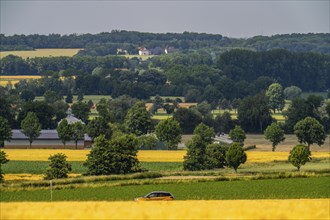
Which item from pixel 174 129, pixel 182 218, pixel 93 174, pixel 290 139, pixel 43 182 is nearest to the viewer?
pixel 182 218

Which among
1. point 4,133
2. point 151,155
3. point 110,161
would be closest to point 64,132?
point 4,133

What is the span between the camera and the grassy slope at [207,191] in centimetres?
5497

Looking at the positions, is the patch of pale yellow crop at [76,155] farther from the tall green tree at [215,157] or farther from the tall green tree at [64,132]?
the tall green tree at [215,157]

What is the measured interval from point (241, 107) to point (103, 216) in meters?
129

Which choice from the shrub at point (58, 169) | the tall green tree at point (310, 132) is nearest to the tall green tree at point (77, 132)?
the tall green tree at point (310, 132)

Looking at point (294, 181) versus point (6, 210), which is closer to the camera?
point (6, 210)

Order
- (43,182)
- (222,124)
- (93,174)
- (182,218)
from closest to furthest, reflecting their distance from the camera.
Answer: (182,218) → (43,182) → (93,174) → (222,124)

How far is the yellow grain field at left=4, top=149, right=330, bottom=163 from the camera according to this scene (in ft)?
323

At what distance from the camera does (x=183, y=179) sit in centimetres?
6594

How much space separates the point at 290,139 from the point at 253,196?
79.7 meters

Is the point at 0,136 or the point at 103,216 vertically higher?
the point at 103,216

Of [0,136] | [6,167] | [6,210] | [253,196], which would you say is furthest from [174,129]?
[6,210]

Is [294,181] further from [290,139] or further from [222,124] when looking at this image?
[222,124]

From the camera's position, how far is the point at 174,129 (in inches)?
4619
